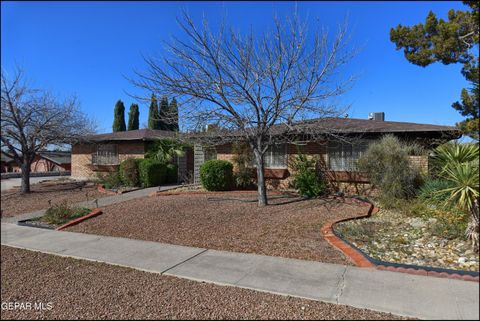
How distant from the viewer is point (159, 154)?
16.3 meters

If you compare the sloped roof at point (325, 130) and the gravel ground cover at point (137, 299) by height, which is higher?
the sloped roof at point (325, 130)

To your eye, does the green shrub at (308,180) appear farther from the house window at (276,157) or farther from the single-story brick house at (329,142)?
the house window at (276,157)

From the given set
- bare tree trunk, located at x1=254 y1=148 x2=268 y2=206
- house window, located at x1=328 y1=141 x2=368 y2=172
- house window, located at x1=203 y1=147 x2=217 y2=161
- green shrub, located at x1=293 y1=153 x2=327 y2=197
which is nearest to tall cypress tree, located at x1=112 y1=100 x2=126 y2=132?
house window, located at x1=203 y1=147 x2=217 y2=161

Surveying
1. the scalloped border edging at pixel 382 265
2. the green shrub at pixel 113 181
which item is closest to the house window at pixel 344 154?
the scalloped border edging at pixel 382 265

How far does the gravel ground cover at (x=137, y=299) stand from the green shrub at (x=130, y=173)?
10.2m

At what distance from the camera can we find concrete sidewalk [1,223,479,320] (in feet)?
11.7

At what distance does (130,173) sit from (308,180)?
8725mm

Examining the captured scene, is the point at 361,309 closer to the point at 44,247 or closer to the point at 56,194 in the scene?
the point at 44,247

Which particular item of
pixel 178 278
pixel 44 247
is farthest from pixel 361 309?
pixel 44 247

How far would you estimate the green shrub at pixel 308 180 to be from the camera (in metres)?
10.9

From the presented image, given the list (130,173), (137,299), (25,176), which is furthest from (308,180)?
(25,176)

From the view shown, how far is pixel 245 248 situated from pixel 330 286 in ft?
6.76

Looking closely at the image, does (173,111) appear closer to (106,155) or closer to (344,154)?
(344,154)

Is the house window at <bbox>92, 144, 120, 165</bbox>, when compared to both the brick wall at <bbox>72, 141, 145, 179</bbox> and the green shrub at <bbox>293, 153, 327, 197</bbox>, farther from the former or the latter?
the green shrub at <bbox>293, 153, 327, 197</bbox>
